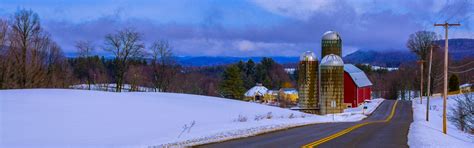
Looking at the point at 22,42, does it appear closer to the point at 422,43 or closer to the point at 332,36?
the point at 332,36

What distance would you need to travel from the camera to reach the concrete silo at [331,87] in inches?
2436

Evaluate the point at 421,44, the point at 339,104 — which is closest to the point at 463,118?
the point at 339,104

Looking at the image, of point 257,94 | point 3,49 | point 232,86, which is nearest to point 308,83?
point 232,86

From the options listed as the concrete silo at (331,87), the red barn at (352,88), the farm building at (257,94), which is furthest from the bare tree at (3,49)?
the farm building at (257,94)

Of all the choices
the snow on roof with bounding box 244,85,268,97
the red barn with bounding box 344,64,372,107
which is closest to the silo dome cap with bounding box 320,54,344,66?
the red barn with bounding box 344,64,372,107

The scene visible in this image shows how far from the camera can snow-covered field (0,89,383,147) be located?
59.9ft

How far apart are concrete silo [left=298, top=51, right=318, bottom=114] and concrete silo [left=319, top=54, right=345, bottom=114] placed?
286cm

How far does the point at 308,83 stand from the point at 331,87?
4536 millimetres

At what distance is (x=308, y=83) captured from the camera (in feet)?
217

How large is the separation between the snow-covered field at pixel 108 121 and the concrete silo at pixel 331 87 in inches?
1187

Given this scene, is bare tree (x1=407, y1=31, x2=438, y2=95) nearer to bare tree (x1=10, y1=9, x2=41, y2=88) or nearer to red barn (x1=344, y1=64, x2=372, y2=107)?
red barn (x1=344, y1=64, x2=372, y2=107)

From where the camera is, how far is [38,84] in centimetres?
4972

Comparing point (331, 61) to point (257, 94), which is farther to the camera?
point (257, 94)

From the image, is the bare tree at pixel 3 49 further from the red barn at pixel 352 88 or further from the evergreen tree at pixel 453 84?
the evergreen tree at pixel 453 84
